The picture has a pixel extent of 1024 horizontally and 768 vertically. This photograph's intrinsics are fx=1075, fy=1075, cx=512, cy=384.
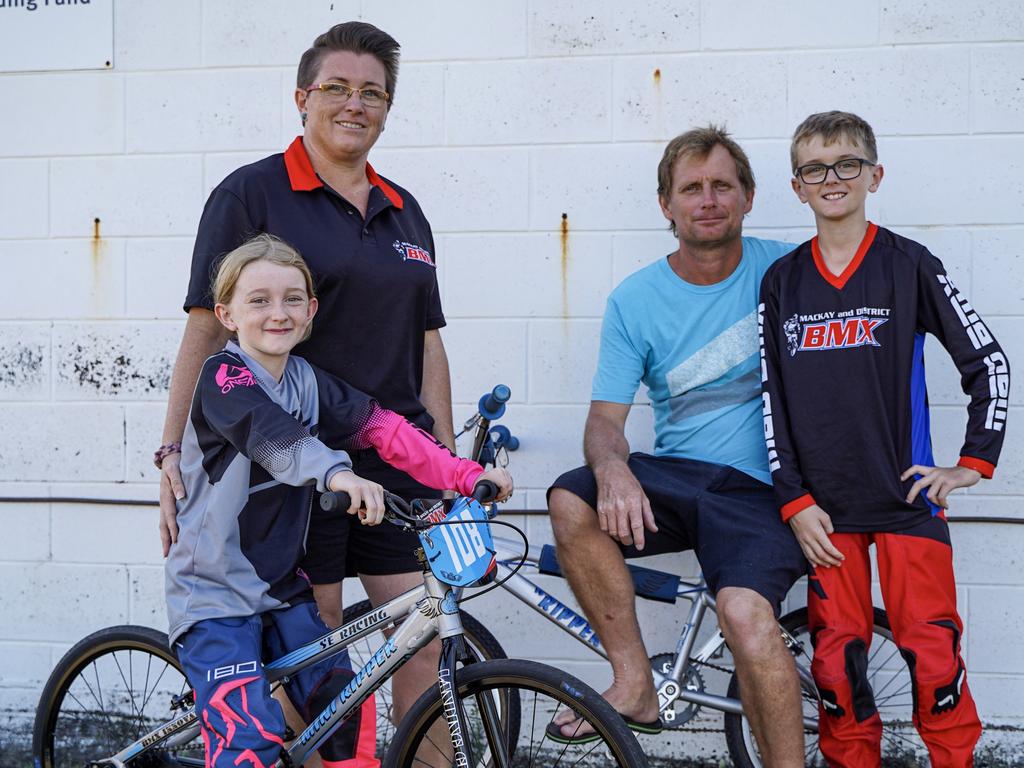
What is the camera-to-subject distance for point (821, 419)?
274 centimetres

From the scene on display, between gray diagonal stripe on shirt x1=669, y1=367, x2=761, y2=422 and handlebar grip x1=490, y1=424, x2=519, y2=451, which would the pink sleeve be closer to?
handlebar grip x1=490, y1=424, x2=519, y2=451

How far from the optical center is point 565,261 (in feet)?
11.3

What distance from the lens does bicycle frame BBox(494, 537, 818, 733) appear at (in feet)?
9.48

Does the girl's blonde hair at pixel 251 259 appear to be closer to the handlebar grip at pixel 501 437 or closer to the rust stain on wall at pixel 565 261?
the handlebar grip at pixel 501 437

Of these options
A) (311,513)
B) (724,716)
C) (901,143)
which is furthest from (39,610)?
(901,143)

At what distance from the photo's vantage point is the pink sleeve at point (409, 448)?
2.43 metres

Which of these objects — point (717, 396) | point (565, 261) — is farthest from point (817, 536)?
point (565, 261)

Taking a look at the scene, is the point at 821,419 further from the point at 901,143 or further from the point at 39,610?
the point at 39,610

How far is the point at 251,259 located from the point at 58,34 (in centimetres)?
174

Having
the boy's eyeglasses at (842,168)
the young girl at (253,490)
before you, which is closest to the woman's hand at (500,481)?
the young girl at (253,490)

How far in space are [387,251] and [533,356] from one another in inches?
38.2

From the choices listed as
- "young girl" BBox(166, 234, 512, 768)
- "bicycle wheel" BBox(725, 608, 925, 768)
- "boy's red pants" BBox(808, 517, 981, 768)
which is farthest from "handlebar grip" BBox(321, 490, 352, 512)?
"bicycle wheel" BBox(725, 608, 925, 768)

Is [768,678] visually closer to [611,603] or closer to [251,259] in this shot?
[611,603]

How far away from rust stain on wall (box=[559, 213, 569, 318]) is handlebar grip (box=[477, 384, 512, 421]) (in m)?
0.62
